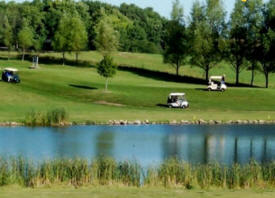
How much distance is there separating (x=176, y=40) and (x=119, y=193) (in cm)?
9724

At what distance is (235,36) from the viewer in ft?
377

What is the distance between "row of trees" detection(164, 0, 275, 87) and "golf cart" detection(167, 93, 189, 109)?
A: 31162 millimetres

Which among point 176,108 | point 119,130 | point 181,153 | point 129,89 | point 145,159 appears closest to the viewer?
point 145,159

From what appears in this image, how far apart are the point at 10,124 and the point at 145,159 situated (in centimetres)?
2277

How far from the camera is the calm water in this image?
151ft

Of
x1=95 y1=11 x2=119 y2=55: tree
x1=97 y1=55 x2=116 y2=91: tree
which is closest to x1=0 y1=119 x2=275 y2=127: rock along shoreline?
x1=97 y1=55 x2=116 y2=91: tree

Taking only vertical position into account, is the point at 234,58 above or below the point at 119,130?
above

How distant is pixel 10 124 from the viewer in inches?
2488

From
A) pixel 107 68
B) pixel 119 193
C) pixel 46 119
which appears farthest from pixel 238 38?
pixel 119 193

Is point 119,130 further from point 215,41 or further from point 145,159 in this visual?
point 215,41

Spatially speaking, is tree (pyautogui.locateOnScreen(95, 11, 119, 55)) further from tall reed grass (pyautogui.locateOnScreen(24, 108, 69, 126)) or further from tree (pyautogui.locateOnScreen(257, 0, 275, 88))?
tall reed grass (pyautogui.locateOnScreen(24, 108, 69, 126))

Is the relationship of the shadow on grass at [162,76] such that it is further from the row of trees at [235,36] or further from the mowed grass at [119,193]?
the mowed grass at [119,193]

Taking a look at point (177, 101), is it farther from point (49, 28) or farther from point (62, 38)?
point (49, 28)

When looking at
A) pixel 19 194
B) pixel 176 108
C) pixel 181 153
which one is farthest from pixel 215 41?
pixel 19 194
